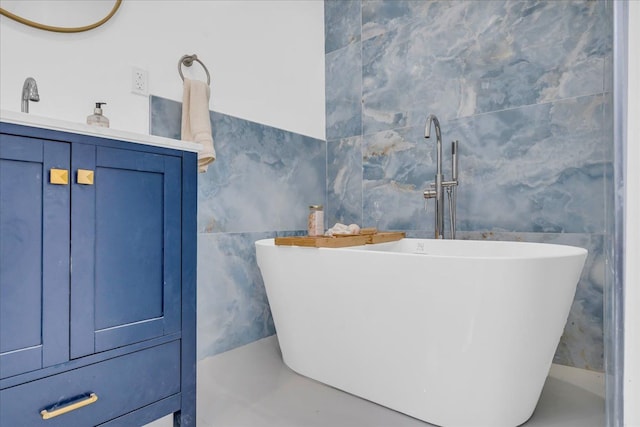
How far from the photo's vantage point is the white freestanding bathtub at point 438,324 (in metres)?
1.21

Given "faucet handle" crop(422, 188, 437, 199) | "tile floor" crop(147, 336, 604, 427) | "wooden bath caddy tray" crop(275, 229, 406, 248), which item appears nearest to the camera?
"tile floor" crop(147, 336, 604, 427)

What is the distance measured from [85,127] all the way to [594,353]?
2.20m

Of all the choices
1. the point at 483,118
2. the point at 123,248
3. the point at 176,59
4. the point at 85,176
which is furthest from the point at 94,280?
the point at 483,118

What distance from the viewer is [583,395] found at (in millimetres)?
1578

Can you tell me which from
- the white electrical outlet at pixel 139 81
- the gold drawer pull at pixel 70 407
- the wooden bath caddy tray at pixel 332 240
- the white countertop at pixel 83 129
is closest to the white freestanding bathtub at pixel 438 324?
the wooden bath caddy tray at pixel 332 240

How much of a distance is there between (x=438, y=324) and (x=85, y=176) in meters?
1.14

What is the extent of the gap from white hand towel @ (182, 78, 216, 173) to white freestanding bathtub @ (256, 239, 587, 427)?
2.00ft

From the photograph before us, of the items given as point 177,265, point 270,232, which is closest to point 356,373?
point 177,265

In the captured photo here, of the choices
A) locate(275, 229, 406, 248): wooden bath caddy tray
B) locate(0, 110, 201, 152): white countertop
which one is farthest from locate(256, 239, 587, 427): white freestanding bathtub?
locate(0, 110, 201, 152): white countertop

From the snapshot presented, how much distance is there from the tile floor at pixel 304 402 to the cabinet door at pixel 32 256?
2.23 ft

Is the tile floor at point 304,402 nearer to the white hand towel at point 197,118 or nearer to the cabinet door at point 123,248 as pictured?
the cabinet door at point 123,248

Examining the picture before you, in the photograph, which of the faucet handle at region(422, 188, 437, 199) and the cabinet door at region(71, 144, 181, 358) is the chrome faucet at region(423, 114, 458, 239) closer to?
the faucet handle at region(422, 188, 437, 199)

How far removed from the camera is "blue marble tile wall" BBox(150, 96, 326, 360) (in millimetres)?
2004

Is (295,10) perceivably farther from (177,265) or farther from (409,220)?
(177,265)
